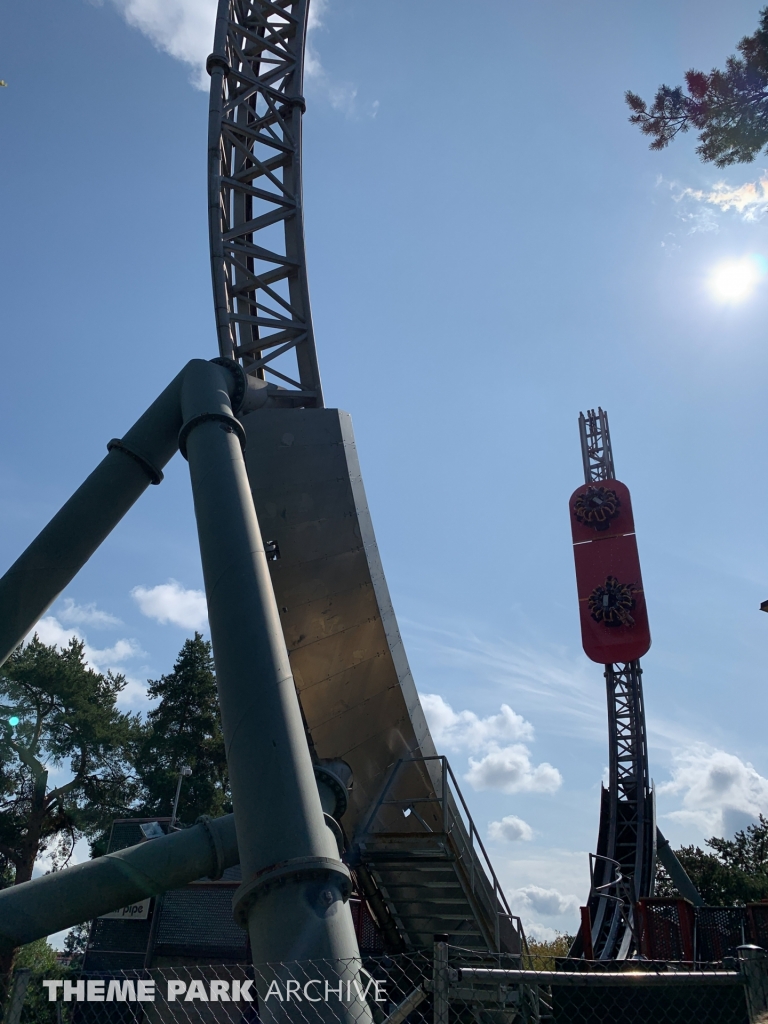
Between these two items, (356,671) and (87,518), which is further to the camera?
(356,671)

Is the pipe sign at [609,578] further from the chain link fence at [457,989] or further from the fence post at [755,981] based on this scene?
the fence post at [755,981]

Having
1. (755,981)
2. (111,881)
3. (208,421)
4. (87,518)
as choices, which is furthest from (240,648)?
(755,981)

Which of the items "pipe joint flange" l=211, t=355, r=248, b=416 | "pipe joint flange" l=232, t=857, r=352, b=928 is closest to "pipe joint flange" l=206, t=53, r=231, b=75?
"pipe joint flange" l=211, t=355, r=248, b=416

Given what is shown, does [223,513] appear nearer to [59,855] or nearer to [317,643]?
[317,643]

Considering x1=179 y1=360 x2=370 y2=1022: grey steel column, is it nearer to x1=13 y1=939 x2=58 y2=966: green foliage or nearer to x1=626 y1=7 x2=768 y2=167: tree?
x1=626 y1=7 x2=768 y2=167: tree

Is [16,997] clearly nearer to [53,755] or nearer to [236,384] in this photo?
[236,384]

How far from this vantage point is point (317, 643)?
939 centimetres

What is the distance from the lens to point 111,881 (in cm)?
613

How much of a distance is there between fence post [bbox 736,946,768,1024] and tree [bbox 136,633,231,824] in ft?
127

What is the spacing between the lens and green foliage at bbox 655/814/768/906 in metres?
34.1

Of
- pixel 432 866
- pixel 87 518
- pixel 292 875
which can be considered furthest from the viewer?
pixel 432 866

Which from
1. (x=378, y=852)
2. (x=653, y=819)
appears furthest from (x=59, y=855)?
(x=378, y=852)

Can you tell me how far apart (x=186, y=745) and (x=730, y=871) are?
1107 inches

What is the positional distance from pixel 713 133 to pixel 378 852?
8966 millimetres
